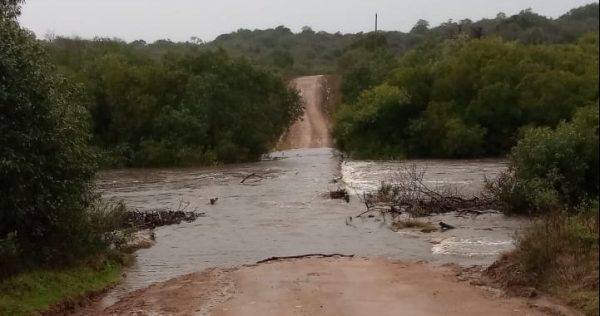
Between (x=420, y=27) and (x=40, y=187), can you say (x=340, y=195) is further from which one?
(x=420, y=27)

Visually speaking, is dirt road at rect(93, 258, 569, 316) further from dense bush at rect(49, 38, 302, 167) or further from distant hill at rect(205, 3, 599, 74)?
dense bush at rect(49, 38, 302, 167)

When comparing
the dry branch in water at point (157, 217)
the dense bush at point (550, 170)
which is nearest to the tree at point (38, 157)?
the dry branch in water at point (157, 217)

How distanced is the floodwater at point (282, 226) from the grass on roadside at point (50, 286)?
514 millimetres

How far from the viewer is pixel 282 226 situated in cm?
2214

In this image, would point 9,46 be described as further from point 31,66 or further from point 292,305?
point 292,305

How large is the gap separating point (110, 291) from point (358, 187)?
16.3 meters

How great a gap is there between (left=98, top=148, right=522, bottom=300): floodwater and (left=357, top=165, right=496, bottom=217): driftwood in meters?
0.59

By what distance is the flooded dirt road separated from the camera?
534 inches

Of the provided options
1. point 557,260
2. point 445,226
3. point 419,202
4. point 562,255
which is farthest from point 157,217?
point 562,255

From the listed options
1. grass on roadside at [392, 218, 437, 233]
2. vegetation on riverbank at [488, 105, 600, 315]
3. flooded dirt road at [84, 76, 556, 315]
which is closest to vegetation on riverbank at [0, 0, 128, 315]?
flooded dirt road at [84, 76, 556, 315]

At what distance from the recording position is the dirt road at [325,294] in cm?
1207

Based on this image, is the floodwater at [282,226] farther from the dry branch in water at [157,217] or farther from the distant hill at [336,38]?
the distant hill at [336,38]

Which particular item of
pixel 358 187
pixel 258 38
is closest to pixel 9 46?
pixel 358 187

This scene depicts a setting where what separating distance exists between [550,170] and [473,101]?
23.7 m
